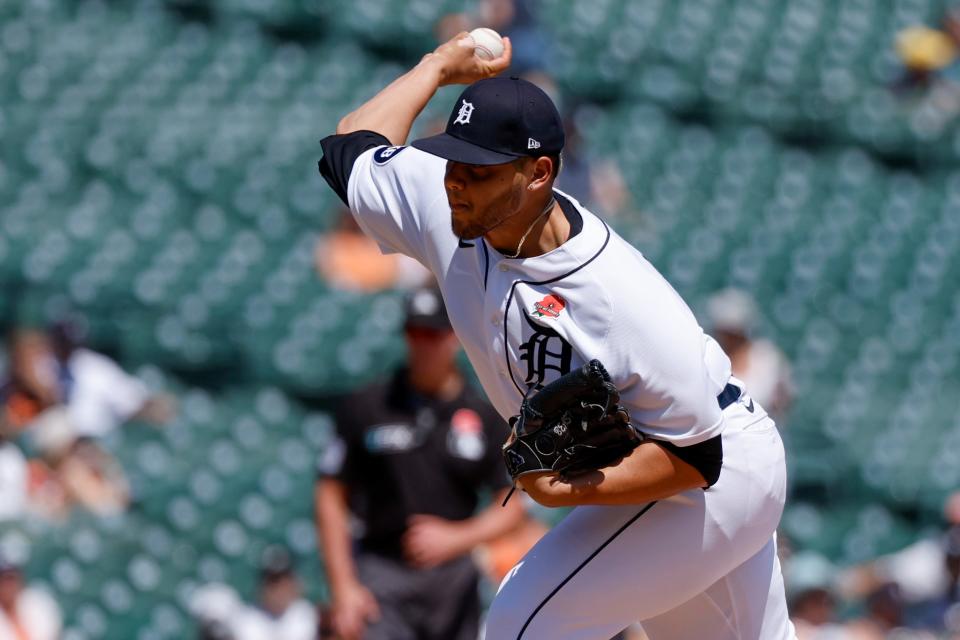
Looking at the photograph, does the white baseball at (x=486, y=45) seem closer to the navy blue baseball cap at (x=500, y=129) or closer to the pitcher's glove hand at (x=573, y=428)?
the navy blue baseball cap at (x=500, y=129)

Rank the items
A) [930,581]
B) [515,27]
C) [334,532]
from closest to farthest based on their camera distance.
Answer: [334,532], [930,581], [515,27]

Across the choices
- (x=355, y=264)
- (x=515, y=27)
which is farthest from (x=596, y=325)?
(x=515, y=27)

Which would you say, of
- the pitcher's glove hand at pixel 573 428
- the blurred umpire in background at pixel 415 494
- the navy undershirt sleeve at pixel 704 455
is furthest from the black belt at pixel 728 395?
the blurred umpire in background at pixel 415 494

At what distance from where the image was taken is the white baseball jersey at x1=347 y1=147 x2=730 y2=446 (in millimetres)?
2689

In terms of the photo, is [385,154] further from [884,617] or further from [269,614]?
[884,617]

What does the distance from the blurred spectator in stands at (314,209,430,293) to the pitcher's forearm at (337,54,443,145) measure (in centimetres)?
433

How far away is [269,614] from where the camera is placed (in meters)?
5.59

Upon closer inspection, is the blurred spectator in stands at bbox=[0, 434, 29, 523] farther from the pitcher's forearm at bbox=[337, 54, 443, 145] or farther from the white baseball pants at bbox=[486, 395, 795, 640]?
the white baseball pants at bbox=[486, 395, 795, 640]

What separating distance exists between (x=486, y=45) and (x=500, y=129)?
67cm

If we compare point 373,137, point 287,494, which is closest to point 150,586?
point 287,494

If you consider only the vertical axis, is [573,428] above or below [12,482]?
above

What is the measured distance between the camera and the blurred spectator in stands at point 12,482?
20.1 ft

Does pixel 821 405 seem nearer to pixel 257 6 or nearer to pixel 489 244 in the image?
pixel 257 6

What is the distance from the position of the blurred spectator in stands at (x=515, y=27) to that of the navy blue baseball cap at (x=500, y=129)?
5994 millimetres
